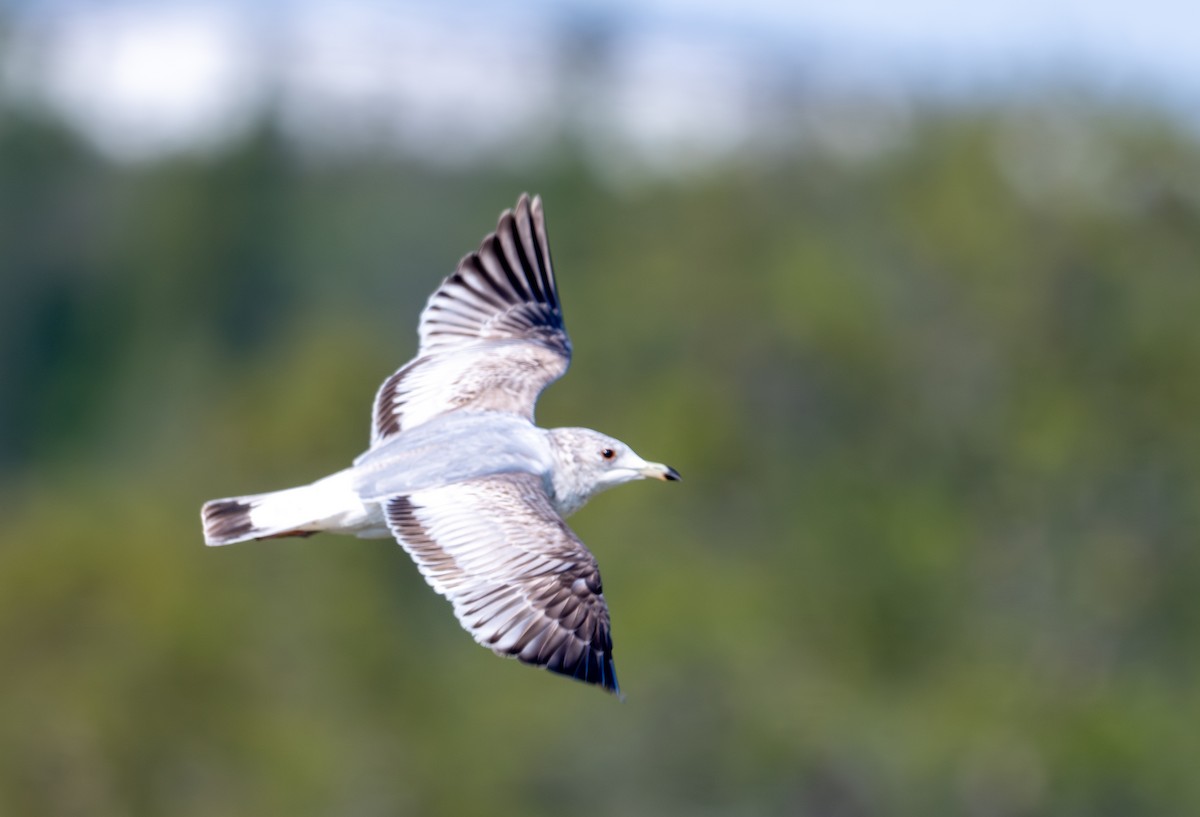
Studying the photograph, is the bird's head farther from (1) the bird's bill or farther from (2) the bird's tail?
(2) the bird's tail

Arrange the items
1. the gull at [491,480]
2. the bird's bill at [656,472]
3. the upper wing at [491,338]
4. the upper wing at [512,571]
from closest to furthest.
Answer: the upper wing at [512,571] → the gull at [491,480] → the bird's bill at [656,472] → the upper wing at [491,338]

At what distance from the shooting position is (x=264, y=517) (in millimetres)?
12406

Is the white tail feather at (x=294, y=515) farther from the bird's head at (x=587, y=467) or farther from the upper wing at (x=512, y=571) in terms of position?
the bird's head at (x=587, y=467)

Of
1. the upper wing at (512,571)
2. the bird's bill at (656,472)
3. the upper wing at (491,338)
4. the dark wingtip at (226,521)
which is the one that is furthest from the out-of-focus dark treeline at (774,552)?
the upper wing at (512,571)

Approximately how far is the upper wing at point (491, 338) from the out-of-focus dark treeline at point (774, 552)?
15636mm

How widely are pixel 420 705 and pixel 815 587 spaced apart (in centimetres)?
951

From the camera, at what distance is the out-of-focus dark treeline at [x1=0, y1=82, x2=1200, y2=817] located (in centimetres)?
3164

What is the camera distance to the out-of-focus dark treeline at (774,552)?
31.6 meters

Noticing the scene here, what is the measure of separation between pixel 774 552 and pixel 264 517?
32887mm

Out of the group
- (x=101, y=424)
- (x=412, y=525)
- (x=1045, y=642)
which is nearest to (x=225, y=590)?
(x=1045, y=642)

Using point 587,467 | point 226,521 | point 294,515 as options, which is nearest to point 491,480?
point 587,467

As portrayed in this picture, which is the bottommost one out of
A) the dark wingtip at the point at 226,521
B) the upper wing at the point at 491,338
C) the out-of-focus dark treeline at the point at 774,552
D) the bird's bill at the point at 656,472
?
the out-of-focus dark treeline at the point at 774,552

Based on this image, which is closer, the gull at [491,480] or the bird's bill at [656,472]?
the gull at [491,480]

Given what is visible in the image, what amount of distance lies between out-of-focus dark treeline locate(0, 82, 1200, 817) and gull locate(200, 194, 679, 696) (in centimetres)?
1571
